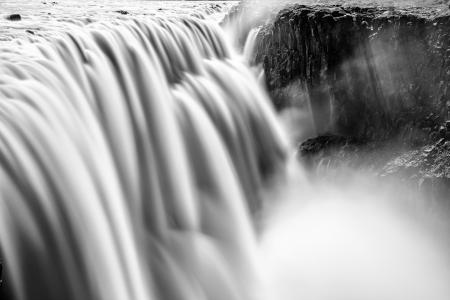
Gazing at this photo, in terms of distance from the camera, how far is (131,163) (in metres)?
4.88

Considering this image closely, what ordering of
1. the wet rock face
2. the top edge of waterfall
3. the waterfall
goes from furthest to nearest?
the top edge of waterfall
the wet rock face
the waterfall

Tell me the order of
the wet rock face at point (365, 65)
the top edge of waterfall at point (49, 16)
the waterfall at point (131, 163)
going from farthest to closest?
1. the top edge of waterfall at point (49, 16)
2. the wet rock face at point (365, 65)
3. the waterfall at point (131, 163)

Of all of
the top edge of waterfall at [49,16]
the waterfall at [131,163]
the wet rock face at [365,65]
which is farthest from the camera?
the top edge of waterfall at [49,16]

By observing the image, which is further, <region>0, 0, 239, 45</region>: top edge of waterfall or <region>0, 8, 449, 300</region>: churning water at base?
<region>0, 0, 239, 45</region>: top edge of waterfall

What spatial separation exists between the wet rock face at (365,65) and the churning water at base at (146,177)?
0.75 metres

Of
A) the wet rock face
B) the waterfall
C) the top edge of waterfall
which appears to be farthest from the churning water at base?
the wet rock face

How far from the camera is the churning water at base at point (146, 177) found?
3402 millimetres

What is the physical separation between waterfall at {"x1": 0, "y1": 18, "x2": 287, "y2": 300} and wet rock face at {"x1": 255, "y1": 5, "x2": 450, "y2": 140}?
29.7 inches

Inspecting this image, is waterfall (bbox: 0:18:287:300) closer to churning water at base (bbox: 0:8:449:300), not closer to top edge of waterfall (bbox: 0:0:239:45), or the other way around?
churning water at base (bbox: 0:8:449:300)

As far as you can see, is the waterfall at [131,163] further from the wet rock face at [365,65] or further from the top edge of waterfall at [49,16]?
the wet rock face at [365,65]

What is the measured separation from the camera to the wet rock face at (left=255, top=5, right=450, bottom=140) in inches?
206

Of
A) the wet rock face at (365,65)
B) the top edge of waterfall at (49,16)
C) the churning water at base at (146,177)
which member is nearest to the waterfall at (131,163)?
the churning water at base at (146,177)

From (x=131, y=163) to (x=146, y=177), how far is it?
24 cm

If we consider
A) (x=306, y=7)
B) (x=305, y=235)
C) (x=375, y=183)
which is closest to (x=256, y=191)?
(x=305, y=235)
